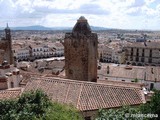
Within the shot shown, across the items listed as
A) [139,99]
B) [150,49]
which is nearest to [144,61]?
[150,49]

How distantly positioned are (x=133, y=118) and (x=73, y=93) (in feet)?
26.3

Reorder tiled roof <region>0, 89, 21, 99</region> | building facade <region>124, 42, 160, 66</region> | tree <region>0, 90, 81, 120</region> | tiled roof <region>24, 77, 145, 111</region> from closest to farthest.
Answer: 1. tree <region>0, 90, 81, 120</region>
2. tiled roof <region>24, 77, 145, 111</region>
3. tiled roof <region>0, 89, 21, 99</region>
4. building facade <region>124, 42, 160, 66</region>

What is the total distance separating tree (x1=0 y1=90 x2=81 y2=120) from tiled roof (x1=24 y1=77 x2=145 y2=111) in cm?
326

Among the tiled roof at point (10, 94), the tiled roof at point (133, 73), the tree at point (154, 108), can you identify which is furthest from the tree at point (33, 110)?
the tiled roof at point (133, 73)

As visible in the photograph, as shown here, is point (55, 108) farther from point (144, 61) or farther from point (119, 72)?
point (144, 61)

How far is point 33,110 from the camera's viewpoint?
11719 mm

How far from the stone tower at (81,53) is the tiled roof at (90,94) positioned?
426 cm

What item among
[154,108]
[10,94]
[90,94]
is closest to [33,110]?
[154,108]

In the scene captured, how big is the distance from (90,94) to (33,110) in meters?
6.00

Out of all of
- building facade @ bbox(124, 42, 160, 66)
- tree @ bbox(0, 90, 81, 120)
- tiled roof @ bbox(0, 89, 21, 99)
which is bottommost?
building facade @ bbox(124, 42, 160, 66)

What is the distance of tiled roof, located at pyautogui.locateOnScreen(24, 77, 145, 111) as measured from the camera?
16.2 metres

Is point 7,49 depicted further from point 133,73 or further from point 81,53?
point 81,53

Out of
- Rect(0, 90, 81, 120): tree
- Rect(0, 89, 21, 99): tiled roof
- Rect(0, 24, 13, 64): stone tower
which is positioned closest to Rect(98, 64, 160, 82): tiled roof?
Rect(0, 24, 13, 64): stone tower

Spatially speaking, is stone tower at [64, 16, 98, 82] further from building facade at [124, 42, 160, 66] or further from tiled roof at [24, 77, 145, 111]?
building facade at [124, 42, 160, 66]
